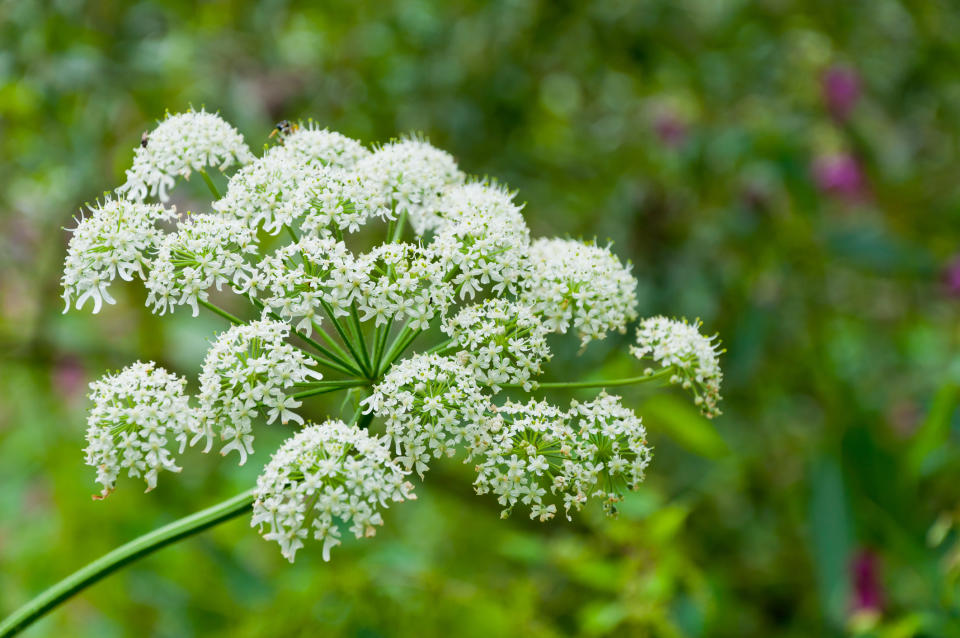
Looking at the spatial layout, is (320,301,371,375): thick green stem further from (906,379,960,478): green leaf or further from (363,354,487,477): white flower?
(906,379,960,478): green leaf

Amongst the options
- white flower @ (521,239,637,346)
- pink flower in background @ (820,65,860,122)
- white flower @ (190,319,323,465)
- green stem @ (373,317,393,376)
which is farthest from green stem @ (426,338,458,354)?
pink flower in background @ (820,65,860,122)

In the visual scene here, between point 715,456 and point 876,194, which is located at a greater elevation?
point 876,194

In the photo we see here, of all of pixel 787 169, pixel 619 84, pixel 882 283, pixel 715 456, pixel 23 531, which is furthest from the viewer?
pixel 882 283

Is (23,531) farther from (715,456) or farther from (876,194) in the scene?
(876,194)

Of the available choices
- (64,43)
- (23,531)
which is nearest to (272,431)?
(23,531)

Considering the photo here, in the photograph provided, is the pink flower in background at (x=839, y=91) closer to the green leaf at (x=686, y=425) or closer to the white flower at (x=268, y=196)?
the green leaf at (x=686, y=425)

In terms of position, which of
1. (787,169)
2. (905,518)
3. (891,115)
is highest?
(891,115)

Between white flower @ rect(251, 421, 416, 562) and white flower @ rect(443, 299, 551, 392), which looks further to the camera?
white flower @ rect(443, 299, 551, 392)

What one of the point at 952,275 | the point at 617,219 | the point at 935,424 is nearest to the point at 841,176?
the point at 952,275
